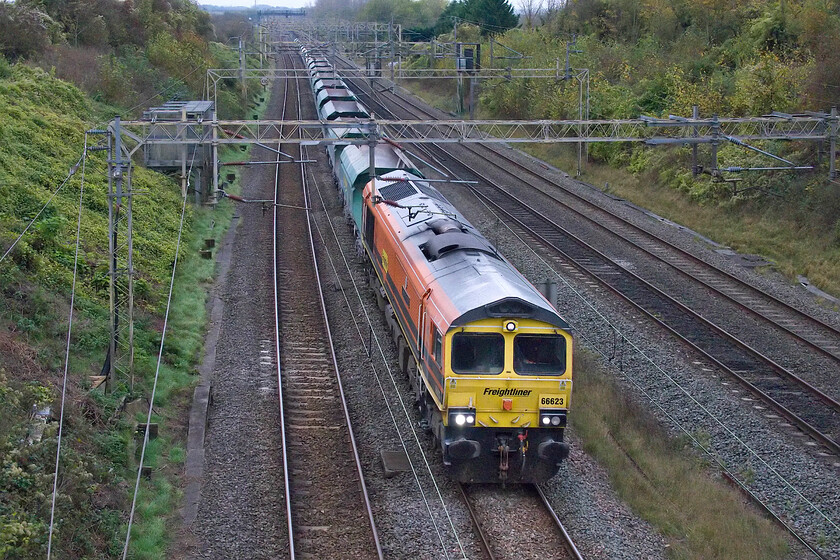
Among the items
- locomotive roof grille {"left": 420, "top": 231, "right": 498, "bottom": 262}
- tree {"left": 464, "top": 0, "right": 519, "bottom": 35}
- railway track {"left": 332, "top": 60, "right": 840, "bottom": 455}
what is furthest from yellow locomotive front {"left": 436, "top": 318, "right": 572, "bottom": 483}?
tree {"left": 464, "top": 0, "right": 519, "bottom": 35}

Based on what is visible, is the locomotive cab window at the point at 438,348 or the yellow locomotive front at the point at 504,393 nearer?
the yellow locomotive front at the point at 504,393

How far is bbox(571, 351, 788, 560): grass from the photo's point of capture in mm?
11648

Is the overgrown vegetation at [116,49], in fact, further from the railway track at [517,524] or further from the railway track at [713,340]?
the railway track at [517,524]

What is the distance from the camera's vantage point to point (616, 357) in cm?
1853

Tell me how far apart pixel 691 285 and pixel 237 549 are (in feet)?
50.7

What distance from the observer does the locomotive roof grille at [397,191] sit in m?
20.2

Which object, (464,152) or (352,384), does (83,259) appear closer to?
(352,384)

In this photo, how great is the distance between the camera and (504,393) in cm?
1240

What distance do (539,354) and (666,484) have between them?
9.49ft

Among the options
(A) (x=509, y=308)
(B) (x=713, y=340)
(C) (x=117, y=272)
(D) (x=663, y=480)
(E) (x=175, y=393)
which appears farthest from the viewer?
(B) (x=713, y=340)

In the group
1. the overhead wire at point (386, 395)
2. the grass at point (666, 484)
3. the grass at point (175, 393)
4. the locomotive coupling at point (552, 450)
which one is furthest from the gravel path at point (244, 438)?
the grass at point (666, 484)

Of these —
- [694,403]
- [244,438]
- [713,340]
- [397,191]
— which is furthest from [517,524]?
[397,191]

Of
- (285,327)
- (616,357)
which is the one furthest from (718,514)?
(285,327)

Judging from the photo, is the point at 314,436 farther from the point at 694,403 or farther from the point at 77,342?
the point at 694,403
